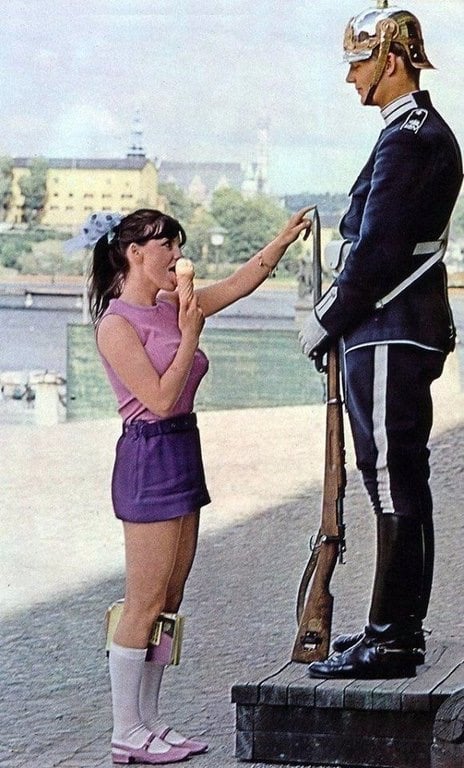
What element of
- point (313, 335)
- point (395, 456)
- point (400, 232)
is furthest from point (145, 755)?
point (400, 232)

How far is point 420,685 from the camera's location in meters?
3.35

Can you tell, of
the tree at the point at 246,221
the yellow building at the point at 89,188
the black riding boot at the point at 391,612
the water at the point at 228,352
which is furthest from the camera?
the water at the point at 228,352

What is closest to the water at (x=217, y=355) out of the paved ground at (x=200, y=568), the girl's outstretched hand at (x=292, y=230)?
the paved ground at (x=200, y=568)

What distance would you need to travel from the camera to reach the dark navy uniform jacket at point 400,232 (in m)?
3.28

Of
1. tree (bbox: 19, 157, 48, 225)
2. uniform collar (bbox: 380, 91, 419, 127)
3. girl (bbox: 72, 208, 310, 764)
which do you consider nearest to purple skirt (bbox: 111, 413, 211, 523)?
girl (bbox: 72, 208, 310, 764)

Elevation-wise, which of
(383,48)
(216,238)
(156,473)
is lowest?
(156,473)

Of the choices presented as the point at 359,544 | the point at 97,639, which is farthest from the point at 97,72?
the point at 97,639

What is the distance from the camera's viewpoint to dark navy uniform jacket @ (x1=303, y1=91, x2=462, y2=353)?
10.7ft

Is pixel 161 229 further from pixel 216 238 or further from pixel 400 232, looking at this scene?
pixel 216 238

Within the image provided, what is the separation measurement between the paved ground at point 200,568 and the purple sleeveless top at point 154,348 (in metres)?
0.55

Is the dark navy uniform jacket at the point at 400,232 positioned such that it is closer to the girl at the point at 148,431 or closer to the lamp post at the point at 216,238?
the girl at the point at 148,431

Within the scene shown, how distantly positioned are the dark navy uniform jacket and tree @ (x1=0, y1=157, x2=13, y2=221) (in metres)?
3.02

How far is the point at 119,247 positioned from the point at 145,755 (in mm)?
953

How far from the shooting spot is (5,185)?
6.30 meters
